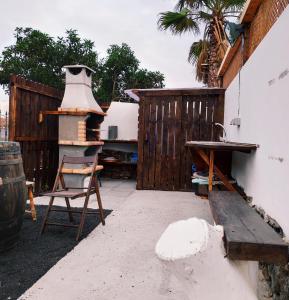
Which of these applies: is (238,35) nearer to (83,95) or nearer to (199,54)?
(83,95)

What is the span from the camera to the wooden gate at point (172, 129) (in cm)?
670

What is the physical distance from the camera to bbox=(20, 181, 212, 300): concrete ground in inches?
92.0

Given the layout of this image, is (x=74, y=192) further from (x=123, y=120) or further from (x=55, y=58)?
(x=55, y=58)

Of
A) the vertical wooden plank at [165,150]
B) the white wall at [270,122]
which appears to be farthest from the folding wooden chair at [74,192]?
the vertical wooden plank at [165,150]

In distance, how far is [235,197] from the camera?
3340 mm

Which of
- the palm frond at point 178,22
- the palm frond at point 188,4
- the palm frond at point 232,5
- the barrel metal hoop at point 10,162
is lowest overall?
the barrel metal hoop at point 10,162

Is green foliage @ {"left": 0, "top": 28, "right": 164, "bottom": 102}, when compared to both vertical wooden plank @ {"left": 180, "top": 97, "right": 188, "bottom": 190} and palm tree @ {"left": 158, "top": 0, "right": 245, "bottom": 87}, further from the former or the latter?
vertical wooden plank @ {"left": 180, "top": 97, "right": 188, "bottom": 190}

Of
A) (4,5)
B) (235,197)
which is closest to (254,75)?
(235,197)

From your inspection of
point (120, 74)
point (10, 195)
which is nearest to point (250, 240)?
point (10, 195)

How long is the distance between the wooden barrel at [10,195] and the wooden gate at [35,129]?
2.15m

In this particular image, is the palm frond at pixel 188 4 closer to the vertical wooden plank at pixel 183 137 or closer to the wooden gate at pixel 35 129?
the vertical wooden plank at pixel 183 137

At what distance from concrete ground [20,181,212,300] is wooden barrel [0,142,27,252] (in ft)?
1.96

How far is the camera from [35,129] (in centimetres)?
580

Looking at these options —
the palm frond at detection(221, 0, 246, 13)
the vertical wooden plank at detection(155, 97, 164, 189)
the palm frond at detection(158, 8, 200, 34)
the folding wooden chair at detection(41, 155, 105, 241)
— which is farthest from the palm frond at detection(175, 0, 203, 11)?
the folding wooden chair at detection(41, 155, 105, 241)
